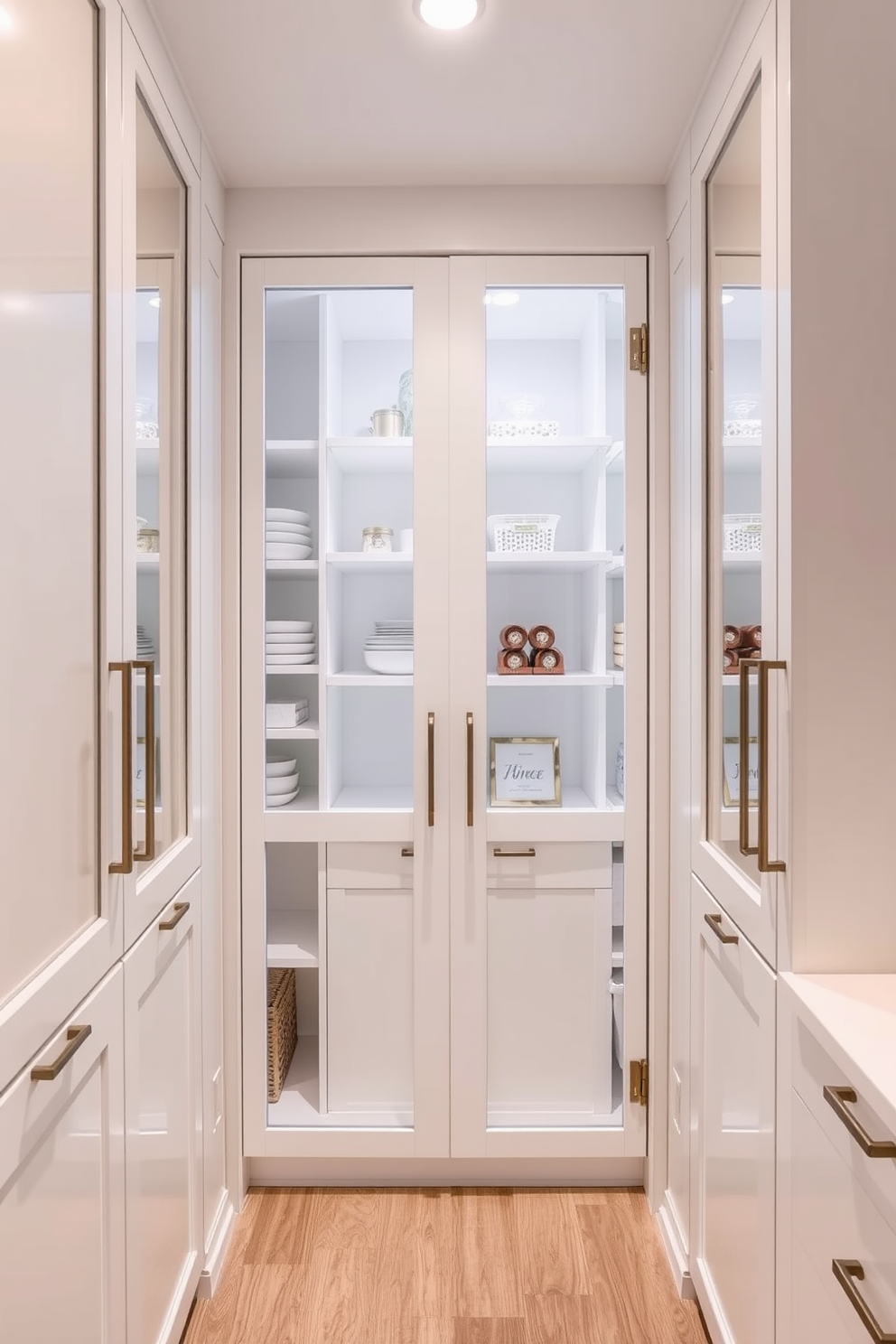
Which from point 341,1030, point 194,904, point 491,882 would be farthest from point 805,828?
point 341,1030

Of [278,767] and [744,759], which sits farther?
[278,767]

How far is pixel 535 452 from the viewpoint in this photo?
2.16m

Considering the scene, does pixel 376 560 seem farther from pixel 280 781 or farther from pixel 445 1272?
pixel 445 1272

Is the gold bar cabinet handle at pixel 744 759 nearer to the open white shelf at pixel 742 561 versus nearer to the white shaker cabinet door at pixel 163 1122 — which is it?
the open white shelf at pixel 742 561

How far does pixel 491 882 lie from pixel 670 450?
1.12 m

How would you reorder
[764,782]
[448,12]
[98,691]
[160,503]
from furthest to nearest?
[160,503] → [448,12] → [764,782] → [98,691]

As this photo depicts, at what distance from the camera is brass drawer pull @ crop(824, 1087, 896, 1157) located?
37.6 inches

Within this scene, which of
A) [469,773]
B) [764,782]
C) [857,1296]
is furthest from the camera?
[469,773]

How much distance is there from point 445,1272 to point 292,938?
80 centimetres

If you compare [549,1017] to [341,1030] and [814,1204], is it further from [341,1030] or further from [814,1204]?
[814,1204]

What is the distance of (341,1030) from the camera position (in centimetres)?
218

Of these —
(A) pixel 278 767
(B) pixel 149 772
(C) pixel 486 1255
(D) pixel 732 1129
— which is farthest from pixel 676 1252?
(B) pixel 149 772

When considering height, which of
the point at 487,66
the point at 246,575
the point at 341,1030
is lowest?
the point at 341,1030

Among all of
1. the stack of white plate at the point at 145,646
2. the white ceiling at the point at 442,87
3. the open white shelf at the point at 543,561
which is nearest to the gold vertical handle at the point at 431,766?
the open white shelf at the point at 543,561
